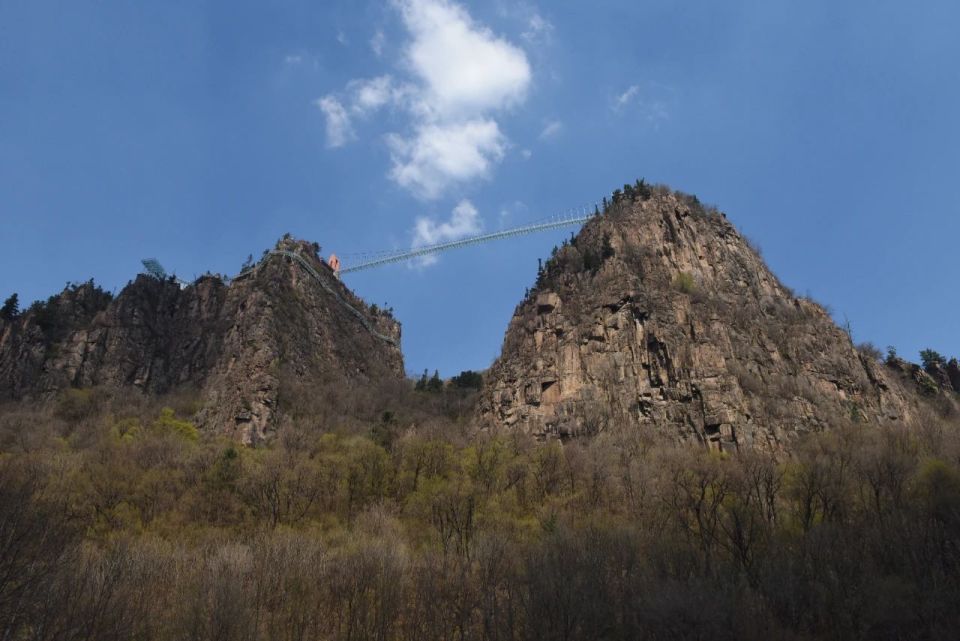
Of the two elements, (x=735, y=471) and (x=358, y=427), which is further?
(x=358, y=427)

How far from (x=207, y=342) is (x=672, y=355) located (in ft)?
201

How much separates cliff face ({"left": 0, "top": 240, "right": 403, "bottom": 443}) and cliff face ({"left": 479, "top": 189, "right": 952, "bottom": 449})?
2628 centimetres

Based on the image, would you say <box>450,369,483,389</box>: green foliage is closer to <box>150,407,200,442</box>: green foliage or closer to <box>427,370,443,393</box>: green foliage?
<box>427,370,443,393</box>: green foliage

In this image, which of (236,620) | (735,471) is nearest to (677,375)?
(735,471)

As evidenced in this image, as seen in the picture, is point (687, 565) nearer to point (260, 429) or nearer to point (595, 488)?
point (595, 488)

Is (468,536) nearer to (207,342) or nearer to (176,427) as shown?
(176,427)

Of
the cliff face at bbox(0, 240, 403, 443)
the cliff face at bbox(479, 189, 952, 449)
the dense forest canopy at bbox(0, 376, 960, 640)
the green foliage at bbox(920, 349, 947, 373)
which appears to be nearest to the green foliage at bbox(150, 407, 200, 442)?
the dense forest canopy at bbox(0, 376, 960, 640)

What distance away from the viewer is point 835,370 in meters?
77.0

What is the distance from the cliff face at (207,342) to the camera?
77000 mm

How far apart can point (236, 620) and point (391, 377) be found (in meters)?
79.6

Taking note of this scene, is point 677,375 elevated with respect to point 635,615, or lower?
elevated

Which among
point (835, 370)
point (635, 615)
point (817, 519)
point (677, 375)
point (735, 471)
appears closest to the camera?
point (635, 615)

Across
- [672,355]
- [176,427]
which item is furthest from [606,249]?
[176,427]

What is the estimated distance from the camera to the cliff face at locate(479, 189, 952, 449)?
66.8 m
